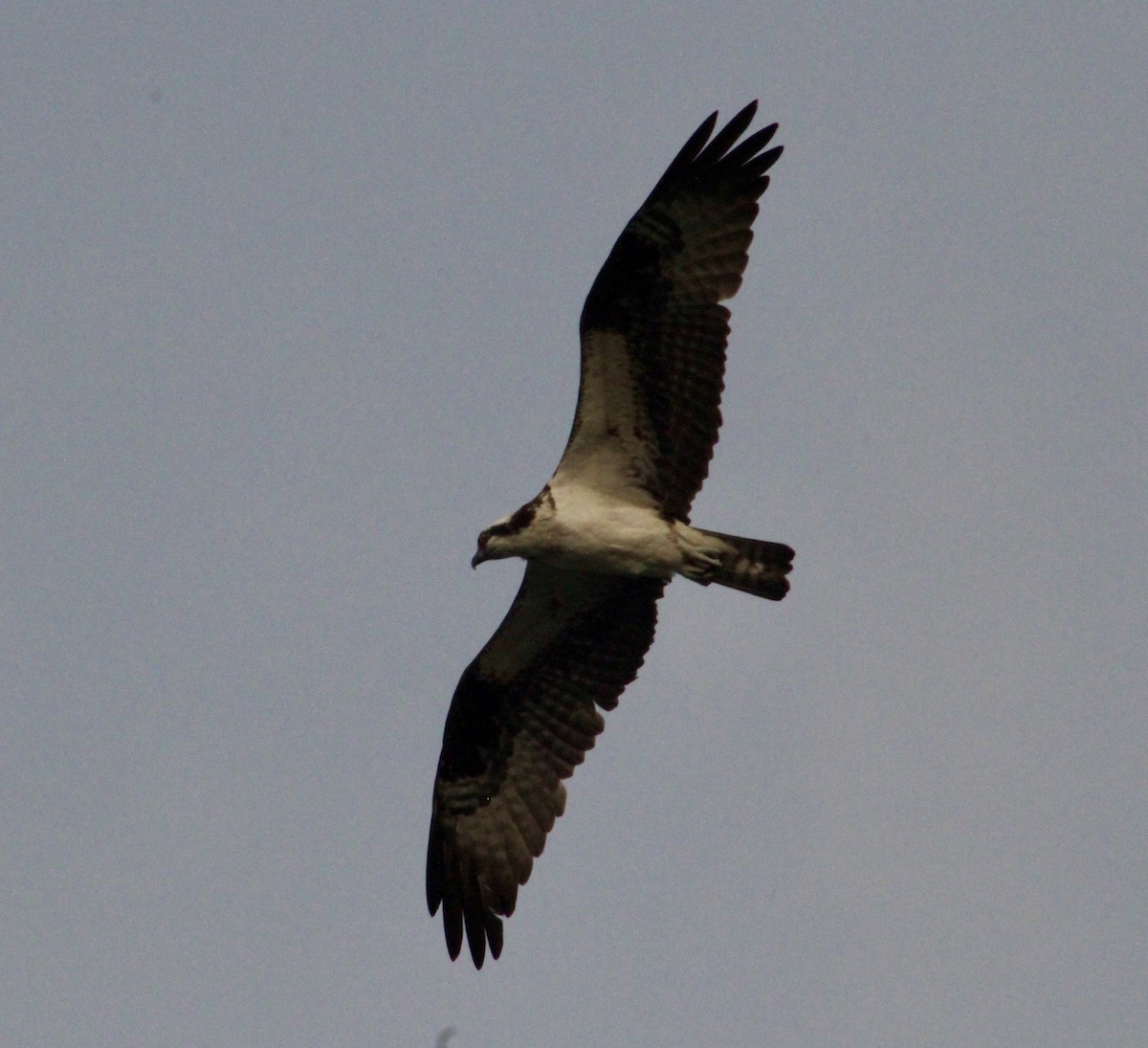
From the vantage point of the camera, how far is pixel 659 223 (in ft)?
42.0

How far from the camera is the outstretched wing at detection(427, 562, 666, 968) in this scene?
13.8 metres

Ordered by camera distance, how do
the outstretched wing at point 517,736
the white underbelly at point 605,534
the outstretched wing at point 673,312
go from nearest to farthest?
the outstretched wing at point 673,312
the white underbelly at point 605,534
the outstretched wing at point 517,736

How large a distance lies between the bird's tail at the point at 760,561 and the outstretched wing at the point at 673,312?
53 centimetres

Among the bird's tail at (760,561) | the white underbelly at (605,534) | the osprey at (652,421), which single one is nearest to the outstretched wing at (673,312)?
the osprey at (652,421)

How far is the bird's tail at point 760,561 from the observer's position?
12.9 meters

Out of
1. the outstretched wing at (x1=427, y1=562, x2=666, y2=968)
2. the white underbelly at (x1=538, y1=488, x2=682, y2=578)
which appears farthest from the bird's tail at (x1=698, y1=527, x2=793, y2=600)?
the outstretched wing at (x1=427, y1=562, x2=666, y2=968)

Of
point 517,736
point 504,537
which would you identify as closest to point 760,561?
point 504,537

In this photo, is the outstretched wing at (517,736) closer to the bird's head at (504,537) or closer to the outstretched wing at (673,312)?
the bird's head at (504,537)

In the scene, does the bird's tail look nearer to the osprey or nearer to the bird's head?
the osprey

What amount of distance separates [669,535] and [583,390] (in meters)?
1.14

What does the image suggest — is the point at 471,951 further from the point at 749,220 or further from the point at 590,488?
the point at 749,220

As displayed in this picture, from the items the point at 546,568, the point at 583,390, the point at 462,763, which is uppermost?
the point at 583,390

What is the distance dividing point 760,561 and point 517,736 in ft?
8.08

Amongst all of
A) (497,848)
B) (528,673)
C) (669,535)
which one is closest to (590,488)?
(669,535)
